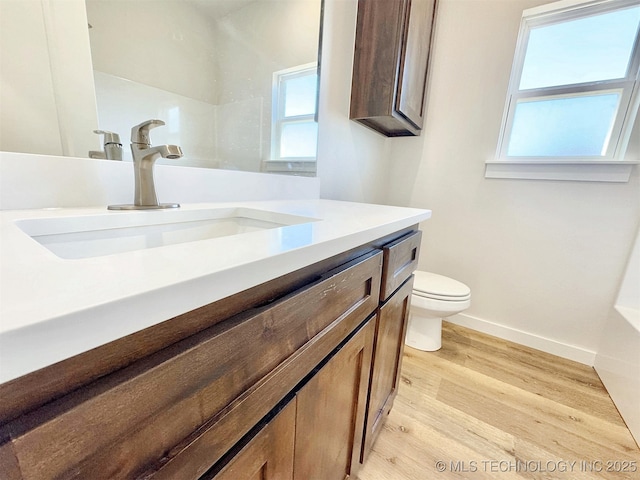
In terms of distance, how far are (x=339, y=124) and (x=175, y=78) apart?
779 mm

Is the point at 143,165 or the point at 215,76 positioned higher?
the point at 215,76

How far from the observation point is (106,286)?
8.7 inches

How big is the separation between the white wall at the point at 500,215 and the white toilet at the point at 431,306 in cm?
39

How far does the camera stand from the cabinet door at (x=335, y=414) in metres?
0.49

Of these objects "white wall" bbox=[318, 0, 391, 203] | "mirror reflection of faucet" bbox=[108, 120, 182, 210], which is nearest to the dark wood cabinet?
"mirror reflection of faucet" bbox=[108, 120, 182, 210]

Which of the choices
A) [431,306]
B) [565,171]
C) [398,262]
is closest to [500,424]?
[431,306]

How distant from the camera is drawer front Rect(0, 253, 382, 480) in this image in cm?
19

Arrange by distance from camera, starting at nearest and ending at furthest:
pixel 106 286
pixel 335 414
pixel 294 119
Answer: pixel 106 286, pixel 335 414, pixel 294 119

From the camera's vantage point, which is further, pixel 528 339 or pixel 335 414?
pixel 528 339

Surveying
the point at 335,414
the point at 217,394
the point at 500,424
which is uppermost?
the point at 217,394

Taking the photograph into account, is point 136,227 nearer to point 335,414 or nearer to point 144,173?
point 144,173

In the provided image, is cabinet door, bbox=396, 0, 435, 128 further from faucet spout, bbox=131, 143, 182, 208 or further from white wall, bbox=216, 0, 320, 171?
faucet spout, bbox=131, 143, 182, 208

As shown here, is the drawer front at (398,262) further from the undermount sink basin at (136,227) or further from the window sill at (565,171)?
the window sill at (565,171)

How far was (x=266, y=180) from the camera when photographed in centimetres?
108
